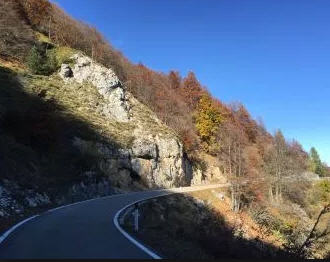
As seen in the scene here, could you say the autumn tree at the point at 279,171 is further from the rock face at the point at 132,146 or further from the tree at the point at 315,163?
the tree at the point at 315,163

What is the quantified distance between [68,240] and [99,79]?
156 feet

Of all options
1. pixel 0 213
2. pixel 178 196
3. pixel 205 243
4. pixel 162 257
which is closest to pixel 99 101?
pixel 178 196

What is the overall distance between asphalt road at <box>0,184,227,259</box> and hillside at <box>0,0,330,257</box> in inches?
80.1

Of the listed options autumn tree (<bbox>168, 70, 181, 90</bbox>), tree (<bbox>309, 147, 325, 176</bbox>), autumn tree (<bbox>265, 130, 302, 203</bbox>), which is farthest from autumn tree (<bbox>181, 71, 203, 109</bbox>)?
tree (<bbox>309, 147, 325, 176</bbox>)

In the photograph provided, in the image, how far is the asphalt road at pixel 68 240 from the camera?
992 centimetres

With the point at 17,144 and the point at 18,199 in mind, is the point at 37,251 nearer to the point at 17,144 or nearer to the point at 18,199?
the point at 18,199

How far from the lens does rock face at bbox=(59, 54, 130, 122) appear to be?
55.7 m

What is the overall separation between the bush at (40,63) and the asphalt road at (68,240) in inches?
1615

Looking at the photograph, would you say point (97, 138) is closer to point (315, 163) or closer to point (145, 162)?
point (145, 162)

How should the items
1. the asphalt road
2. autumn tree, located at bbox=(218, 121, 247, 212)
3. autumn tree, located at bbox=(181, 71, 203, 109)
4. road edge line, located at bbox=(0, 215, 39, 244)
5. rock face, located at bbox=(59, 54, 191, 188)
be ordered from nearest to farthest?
the asphalt road
road edge line, located at bbox=(0, 215, 39, 244)
rock face, located at bbox=(59, 54, 191, 188)
autumn tree, located at bbox=(218, 121, 247, 212)
autumn tree, located at bbox=(181, 71, 203, 109)

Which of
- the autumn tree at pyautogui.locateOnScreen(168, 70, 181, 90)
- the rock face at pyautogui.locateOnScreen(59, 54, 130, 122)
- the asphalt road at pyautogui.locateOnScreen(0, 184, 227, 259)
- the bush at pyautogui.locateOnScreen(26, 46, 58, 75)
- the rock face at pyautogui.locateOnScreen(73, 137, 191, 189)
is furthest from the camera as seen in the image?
the autumn tree at pyautogui.locateOnScreen(168, 70, 181, 90)

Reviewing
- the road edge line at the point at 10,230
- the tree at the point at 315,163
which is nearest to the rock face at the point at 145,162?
the road edge line at the point at 10,230

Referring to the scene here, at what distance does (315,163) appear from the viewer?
126625mm

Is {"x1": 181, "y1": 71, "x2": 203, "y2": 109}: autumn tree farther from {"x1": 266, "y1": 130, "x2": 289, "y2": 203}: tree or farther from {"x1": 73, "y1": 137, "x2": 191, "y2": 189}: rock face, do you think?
{"x1": 73, "y1": 137, "x2": 191, "y2": 189}: rock face
